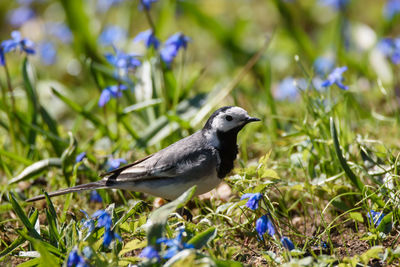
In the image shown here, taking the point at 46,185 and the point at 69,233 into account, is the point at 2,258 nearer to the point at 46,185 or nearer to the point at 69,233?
the point at 69,233

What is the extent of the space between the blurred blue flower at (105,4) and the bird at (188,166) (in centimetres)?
375

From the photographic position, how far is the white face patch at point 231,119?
3.36 metres

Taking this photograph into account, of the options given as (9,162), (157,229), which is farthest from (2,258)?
(9,162)

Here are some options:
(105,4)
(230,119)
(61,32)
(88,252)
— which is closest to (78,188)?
(88,252)

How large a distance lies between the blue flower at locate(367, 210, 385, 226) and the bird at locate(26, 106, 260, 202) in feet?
2.78

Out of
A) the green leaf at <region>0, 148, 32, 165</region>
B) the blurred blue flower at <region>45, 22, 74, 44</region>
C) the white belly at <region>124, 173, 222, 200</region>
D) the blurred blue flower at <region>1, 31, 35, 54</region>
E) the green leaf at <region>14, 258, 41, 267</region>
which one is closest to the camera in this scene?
the green leaf at <region>14, 258, 41, 267</region>

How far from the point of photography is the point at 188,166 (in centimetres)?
326

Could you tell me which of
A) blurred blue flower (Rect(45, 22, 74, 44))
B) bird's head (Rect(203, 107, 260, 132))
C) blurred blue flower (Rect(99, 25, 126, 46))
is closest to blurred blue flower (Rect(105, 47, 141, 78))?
bird's head (Rect(203, 107, 260, 132))

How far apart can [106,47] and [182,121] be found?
2911mm

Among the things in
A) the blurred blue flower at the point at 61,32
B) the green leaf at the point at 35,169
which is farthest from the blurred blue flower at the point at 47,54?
the green leaf at the point at 35,169

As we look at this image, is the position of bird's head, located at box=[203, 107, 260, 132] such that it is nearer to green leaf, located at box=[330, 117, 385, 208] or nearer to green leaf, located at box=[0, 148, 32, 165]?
green leaf, located at box=[330, 117, 385, 208]

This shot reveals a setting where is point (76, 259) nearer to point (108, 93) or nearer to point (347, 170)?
point (347, 170)

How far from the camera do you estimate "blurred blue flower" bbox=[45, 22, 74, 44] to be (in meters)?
6.61

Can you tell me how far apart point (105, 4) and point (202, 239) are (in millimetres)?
5221
